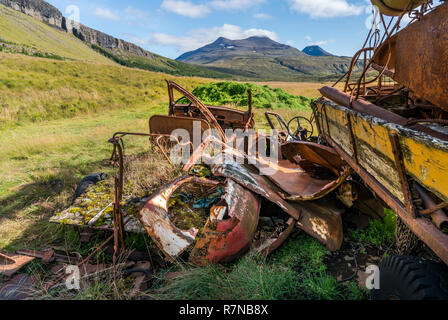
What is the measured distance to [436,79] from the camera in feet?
6.08

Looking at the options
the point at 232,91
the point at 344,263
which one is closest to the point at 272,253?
the point at 344,263

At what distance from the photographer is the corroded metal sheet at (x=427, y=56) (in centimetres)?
177

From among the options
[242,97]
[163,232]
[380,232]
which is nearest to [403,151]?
[380,232]

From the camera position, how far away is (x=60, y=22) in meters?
133

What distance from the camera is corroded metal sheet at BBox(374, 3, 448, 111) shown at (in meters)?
1.77

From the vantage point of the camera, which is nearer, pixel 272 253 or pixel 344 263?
pixel 344 263

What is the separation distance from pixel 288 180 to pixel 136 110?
13334mm

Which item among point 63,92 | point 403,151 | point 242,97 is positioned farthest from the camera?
point 63,92

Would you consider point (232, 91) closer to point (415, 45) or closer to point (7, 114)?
point (7, 114)

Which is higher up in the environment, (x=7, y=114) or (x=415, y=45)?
(x=415, y=45)

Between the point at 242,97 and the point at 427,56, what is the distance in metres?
12.7

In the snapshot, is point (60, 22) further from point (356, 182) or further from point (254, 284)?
point (254, 284)
